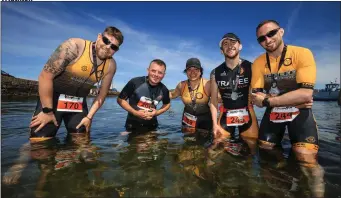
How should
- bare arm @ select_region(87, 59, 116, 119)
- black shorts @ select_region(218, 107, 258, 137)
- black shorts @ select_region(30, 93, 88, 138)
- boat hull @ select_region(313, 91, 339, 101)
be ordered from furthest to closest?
boat hull @ select_region(313, 91, 339, 101), black shorts @ select_region(218, 107, 258, 137), bare arm @ select_region(87, 59, 116, 119), black shorts @ select_region(30, 93, 88, 138)

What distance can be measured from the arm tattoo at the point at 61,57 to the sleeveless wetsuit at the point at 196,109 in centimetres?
406

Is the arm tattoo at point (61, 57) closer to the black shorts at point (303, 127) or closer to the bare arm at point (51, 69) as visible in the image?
the bare arm at point (51, 69)

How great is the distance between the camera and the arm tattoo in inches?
184

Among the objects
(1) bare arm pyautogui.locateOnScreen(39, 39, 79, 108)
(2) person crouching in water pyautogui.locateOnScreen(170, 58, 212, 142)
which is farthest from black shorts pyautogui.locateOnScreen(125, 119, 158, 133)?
(1) bare arm pyautogui.locateOnScreen(39, 39, 79, 108)

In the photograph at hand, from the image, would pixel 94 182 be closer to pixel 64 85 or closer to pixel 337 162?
pixel 64 85

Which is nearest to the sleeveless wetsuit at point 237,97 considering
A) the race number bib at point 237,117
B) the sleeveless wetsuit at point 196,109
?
the race number bib at point 237,117

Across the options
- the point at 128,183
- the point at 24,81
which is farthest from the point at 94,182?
the point at 24,81

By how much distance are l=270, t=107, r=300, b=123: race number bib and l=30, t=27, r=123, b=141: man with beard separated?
4243 millimetres

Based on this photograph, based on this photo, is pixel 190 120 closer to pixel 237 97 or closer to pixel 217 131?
pixel 217 131

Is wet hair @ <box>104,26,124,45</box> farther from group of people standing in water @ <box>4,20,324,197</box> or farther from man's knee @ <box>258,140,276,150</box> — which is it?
man's knee @ <box>258,140,276,150</box>

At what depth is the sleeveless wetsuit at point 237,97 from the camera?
6.04 meters

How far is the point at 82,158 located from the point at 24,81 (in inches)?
1541

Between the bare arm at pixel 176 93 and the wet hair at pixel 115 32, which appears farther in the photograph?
the bare arm at pixel 176 93

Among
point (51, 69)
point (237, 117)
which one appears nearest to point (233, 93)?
point (237, 117)
